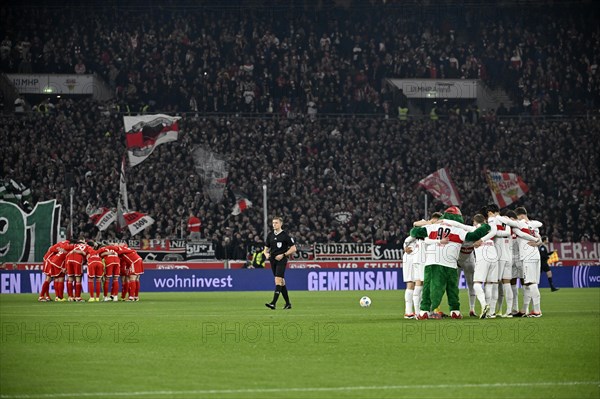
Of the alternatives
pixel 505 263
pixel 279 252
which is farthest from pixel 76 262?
pixel 505 263

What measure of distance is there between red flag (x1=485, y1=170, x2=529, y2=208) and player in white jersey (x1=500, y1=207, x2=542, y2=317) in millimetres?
27504

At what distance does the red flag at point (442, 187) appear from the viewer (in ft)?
164

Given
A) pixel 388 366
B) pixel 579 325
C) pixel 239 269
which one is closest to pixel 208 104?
pixel 239 269

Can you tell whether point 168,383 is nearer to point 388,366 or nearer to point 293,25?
point 388,366

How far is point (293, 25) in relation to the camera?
6216 centimetres

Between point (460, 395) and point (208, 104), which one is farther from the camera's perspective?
point (208, 104)

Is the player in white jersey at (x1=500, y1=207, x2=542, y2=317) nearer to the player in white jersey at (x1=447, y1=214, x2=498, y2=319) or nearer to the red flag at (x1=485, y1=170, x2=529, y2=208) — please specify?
the player in white jersey at (x1=447, y1=214, x2=498, y2=319)

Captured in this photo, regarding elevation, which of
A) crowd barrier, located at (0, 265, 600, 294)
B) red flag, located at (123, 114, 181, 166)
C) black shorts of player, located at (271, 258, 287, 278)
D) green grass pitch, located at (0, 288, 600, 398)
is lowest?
crowd barrier, located at (0, 265, 600, 294)

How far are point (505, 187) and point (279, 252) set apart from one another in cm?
2633

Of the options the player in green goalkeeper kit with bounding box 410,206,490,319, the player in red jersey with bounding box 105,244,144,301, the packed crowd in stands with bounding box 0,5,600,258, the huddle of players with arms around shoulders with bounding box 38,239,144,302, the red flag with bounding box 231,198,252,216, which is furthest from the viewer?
the packed crowd in stands with bounding box 0,5,600,258

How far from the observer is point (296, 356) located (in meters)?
14.6

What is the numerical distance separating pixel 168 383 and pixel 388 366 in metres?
3.06

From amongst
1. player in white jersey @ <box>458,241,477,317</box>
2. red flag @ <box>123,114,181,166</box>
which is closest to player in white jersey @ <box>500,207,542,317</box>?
player in white jersey @ <box>458,241,477,317</box>

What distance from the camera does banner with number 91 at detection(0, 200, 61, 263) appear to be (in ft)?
140
